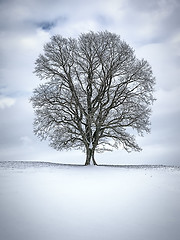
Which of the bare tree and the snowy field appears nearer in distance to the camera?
the snowy field

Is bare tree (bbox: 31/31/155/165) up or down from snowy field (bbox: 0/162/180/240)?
up

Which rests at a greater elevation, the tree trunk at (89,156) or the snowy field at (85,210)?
the tree trunk at (89,156)

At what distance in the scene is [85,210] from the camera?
7645 mm

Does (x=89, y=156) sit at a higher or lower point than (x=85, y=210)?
higher

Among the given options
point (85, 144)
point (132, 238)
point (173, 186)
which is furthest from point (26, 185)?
point (85, 144)

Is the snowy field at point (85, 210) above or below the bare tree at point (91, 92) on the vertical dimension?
below

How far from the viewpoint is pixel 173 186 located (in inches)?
458

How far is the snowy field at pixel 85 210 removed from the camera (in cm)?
619

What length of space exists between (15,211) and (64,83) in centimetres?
1458

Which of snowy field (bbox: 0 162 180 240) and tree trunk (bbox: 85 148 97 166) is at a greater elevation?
tree trunk (bbox: 85 148 97 166)

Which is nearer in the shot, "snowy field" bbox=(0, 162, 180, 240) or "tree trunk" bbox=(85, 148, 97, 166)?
"snowy field" bbox=(0, 162, 180, 240)

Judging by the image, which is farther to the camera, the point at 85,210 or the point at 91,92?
the point at 91,92

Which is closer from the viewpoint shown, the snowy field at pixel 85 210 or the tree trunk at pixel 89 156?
the snowy field at pixel 85 210

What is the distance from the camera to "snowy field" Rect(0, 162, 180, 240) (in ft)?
20.3
